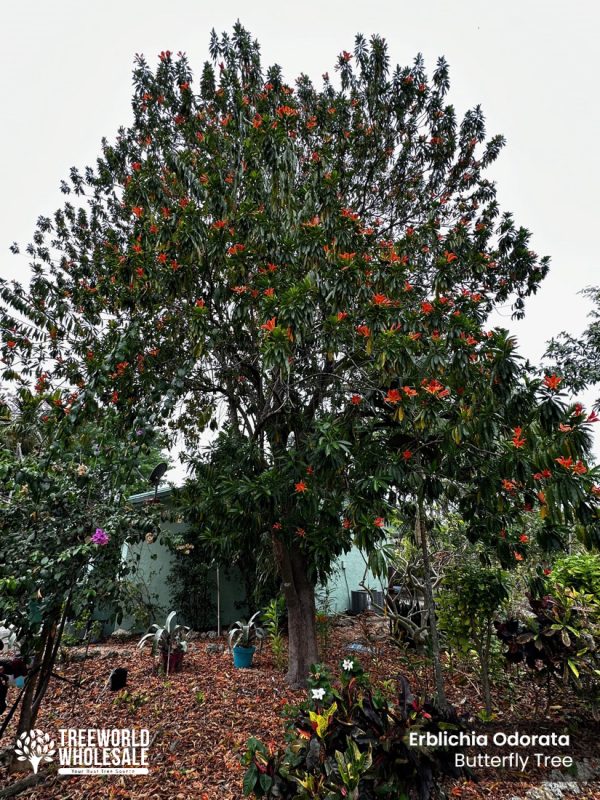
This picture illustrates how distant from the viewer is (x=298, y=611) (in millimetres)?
4621

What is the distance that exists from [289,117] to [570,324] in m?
6.69

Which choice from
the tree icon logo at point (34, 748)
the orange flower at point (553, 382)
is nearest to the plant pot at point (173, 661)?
the tree icon logo at point (34, 748)

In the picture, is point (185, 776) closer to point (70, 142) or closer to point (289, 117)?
point (289, 117)

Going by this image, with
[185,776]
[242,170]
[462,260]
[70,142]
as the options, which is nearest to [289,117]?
[242,170]

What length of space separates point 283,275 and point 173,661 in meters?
4.26

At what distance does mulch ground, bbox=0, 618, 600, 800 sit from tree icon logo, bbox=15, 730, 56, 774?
0.10m

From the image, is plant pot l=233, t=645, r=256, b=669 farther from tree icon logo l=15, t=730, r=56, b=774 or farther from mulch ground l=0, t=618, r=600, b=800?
tree icon logo l=15, t=730, r=56, b=774

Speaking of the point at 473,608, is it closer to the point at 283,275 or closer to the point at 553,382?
the point at 553,382

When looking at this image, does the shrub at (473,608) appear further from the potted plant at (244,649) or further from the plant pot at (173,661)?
the plant pot at (173,661)

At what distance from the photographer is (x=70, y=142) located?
6676 mm

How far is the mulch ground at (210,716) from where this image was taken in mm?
2662

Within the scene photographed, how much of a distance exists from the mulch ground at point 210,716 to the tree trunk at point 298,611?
25cm

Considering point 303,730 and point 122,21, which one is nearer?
point 303,730

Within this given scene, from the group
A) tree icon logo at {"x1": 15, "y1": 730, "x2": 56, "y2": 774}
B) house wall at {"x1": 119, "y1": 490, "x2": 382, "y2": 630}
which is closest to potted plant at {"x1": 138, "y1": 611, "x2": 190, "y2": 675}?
tree icon logo at {"x1": 15, "y1": 730, "x2": 56, "y2": 774}
